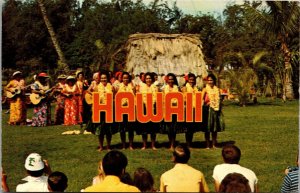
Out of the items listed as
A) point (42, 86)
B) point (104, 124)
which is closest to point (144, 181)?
point (104, 124)

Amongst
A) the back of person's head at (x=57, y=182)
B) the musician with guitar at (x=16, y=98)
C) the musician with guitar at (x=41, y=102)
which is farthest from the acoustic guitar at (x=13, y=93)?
the back of person's head at (x=57, y=182)

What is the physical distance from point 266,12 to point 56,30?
2.44 meters

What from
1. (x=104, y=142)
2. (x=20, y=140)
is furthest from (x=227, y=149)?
(x=20, y=140)

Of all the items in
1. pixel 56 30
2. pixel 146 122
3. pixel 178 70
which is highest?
pixel 56 30

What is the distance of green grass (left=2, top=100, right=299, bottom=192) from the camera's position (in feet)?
19.1

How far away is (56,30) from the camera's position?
6.15m

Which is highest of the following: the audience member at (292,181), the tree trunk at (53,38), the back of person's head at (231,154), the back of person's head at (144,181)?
the tree trunk at (53,38)

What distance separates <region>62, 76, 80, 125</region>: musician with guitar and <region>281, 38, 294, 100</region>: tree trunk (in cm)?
248

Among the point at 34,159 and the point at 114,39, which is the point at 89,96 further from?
the point at 34,159

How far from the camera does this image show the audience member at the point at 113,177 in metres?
3.41

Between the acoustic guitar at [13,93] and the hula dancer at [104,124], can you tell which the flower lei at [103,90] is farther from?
the acoustic guitar at [13,93]

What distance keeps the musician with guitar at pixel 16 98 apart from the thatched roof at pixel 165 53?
4.07ft

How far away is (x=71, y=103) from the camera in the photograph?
6469 millimetres

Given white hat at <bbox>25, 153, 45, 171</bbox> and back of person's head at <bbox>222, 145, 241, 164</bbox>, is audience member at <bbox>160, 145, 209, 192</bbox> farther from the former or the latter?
white hat at <bbox>25, 153, 45, 171</bbox>
